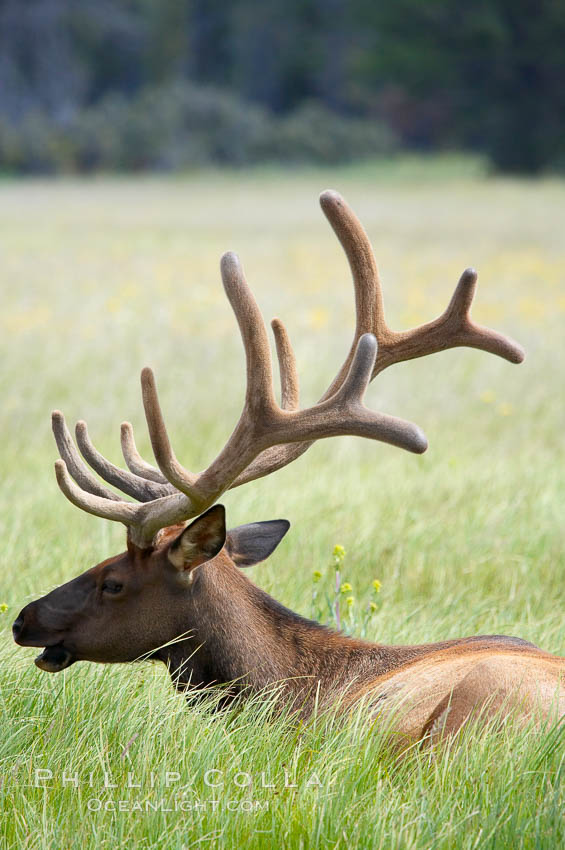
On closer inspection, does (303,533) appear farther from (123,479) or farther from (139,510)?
(139,510)

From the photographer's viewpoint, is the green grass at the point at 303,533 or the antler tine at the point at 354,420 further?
the antler tine at the point at 354,420

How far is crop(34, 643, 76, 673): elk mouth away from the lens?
343 centimetres

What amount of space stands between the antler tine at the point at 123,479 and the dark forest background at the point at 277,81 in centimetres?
4183

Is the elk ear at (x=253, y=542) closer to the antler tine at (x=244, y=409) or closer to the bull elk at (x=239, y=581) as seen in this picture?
the bull elk at (x=239, y=581)

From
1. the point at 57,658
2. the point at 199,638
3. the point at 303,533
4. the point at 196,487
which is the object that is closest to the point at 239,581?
the point at 199,638

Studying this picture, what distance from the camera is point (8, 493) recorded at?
573 centimetres

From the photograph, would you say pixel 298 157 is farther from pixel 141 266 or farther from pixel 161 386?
pixel 161 386

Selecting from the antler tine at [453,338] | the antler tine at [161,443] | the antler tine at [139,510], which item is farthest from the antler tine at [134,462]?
the antler tine at [453,338]

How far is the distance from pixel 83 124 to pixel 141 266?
1299 inches

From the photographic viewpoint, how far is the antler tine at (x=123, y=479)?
347 centimetres

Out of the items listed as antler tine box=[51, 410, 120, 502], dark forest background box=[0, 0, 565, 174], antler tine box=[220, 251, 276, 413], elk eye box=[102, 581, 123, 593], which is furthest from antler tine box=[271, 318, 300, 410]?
dark forest background box=[0, 0, 565, 174]

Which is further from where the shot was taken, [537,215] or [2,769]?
[537,215]

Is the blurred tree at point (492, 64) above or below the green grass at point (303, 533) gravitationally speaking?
above

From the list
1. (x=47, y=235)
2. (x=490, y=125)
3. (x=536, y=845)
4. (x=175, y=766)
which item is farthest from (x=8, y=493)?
(x=490, y=125)
